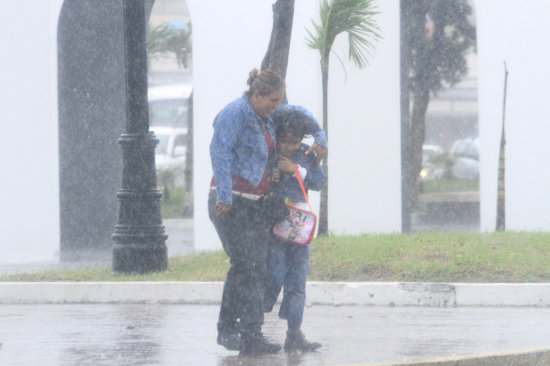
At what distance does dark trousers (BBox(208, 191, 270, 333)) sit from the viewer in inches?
232

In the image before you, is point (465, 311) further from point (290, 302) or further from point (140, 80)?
point (140, 80)

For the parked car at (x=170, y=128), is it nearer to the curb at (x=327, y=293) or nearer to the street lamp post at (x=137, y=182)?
the street lamp post at (x=137, y=182)

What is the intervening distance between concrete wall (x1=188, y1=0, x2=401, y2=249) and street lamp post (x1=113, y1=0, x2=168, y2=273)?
2.83 metres

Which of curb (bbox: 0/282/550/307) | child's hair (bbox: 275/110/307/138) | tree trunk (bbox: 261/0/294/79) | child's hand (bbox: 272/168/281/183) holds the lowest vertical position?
curb (bbox: 0/282/550/307)

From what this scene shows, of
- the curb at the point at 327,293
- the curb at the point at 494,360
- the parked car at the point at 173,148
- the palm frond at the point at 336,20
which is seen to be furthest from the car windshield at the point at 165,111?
the curb at the point at 494,360

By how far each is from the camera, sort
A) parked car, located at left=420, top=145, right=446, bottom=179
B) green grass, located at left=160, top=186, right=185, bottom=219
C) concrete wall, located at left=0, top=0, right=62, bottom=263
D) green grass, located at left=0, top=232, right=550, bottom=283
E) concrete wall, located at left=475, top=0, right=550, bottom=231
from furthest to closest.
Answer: green grass, located at left=160, top=186, right=185, bottom=219 → parked car, located at left=420, top=145, right=446, bottom=179 → concrete wall, located at left=475, top=0, right=550, bottom=231 → concrete wall, located at left=0, top=0, right=62, bottom=263 → green grass, located at left=0, top=232, right=550, bottom=283

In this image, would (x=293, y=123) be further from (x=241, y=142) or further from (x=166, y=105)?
(x=166, y=105)

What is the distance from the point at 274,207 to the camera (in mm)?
5938

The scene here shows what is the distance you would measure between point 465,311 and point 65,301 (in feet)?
11.9

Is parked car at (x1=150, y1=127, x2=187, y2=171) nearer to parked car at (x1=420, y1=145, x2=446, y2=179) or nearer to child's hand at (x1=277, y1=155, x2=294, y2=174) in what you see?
parked car at (x1=420, y1=145, x2=446, y2=179)

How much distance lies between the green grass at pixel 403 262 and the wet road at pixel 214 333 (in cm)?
68

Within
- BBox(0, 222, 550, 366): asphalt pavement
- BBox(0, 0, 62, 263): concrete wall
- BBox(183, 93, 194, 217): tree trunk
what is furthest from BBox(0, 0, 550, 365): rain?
BBox(183, 93, 194, 217): tree trunk

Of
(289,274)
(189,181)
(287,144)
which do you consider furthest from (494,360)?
(189,181)

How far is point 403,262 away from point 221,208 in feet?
13.5
